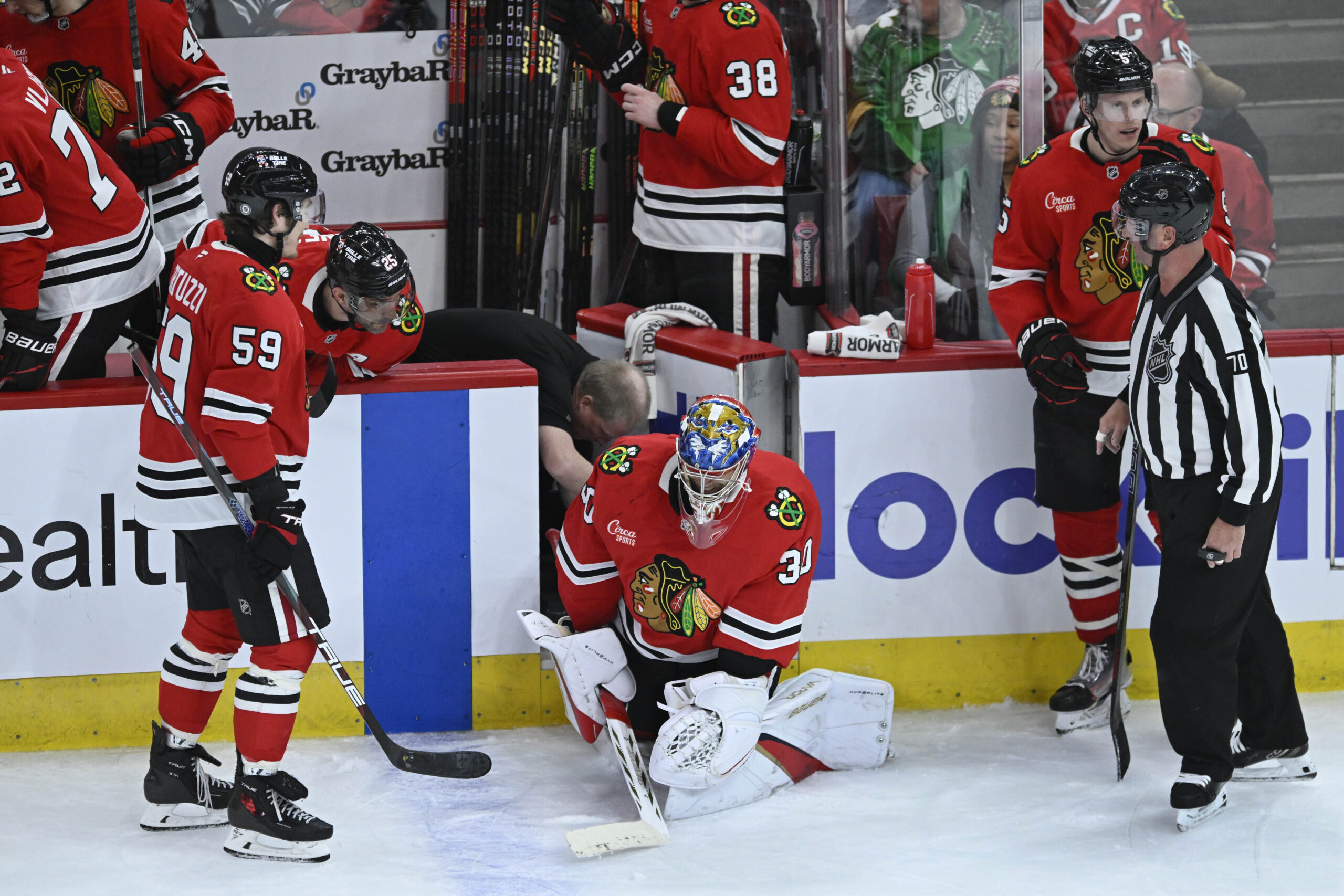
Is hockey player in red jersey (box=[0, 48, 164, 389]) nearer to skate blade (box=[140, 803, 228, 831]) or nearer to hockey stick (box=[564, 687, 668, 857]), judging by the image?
skate blade (box=[140, 803, 228, 831])

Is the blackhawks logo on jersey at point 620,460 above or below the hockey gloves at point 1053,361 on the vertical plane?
below

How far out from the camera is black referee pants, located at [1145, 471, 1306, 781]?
3227 millimetres

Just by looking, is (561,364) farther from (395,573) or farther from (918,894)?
(918,894)

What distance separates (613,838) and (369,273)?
1.28 m

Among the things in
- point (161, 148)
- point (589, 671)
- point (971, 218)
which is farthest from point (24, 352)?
point (971, 218)

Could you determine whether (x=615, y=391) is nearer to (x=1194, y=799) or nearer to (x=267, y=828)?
(x=267, y=828)

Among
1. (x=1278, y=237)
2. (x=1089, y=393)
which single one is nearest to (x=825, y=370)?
(x=1089, y=393)

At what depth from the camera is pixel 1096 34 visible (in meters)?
4.59

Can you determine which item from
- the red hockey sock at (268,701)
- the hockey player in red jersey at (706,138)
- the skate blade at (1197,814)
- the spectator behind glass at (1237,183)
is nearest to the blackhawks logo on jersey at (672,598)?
the red hockey sock at (268,701)

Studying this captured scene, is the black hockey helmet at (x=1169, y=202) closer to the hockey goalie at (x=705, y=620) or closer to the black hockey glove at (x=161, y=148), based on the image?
the hockey goalie at (x=705, y=620)

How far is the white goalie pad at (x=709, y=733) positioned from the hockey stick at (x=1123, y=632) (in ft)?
2.74

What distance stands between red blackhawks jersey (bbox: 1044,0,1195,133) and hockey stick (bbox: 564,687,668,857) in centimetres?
229

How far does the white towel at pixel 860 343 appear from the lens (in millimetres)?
3828

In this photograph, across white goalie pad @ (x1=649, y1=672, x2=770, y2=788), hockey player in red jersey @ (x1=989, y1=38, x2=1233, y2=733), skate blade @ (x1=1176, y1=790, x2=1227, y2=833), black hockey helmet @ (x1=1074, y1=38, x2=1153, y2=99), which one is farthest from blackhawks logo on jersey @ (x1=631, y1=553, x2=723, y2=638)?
black hockey helmet @ (x1=1074, y1=38, x2=1153, y2=99)
